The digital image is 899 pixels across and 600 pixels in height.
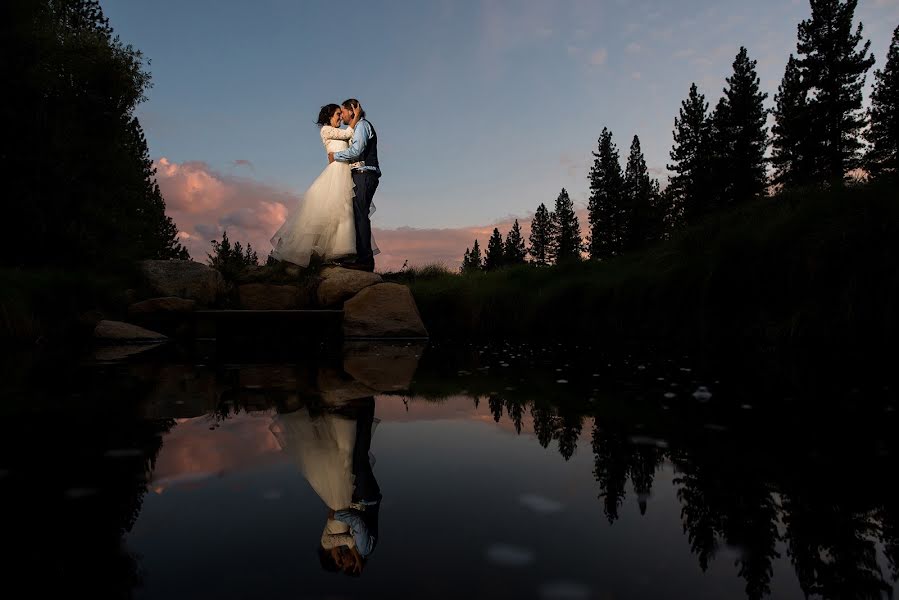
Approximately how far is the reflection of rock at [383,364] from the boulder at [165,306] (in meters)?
3.57

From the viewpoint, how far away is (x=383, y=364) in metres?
5.81

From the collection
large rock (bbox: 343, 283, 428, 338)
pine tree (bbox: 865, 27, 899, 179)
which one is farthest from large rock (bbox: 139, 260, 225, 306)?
pine tree (bbox: 865, 27, 899, 179)

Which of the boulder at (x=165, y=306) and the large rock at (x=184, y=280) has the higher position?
the large rock at (x=184, y=280)

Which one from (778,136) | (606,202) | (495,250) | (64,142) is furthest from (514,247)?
(64,142)

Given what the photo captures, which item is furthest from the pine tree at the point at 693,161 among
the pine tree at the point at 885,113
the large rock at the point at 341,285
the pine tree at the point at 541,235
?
the large rock at the point at 341,285

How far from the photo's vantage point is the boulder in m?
9.52

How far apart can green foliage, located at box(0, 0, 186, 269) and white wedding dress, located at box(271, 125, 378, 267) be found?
252 inches

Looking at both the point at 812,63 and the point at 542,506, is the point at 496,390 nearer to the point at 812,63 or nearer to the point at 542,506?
the point at 542,506

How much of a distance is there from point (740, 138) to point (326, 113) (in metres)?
38.5

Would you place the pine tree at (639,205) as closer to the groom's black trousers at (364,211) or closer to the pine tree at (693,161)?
the pine tree at (693,161)

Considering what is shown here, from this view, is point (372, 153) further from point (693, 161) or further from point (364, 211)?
point (693, 161)

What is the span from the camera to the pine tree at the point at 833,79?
3189 cm

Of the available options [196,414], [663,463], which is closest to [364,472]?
[663,463]

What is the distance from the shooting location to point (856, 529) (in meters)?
1.46
